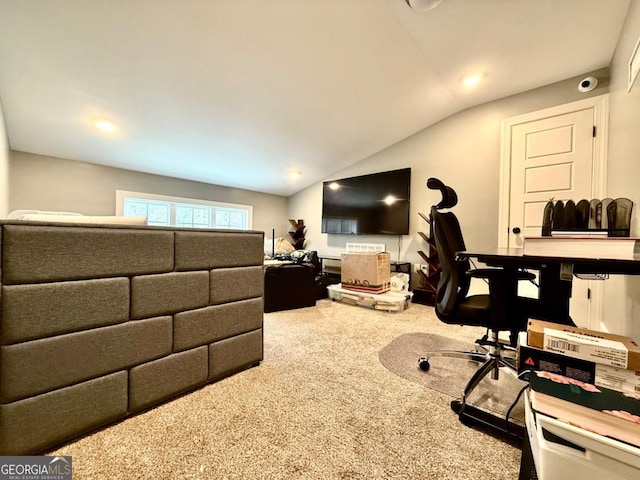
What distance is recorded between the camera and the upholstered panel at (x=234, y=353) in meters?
1.43

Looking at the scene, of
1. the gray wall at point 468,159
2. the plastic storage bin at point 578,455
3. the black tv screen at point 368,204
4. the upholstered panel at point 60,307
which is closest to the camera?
the plastic storage bin at point 578,455

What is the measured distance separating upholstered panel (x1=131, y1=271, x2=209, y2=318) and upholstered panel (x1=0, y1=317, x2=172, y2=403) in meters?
0.06

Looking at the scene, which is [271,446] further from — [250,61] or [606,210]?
[250,61]

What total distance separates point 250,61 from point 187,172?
2479 millimetres

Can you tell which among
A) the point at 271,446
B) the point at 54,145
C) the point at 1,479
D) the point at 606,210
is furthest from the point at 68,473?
the point at 54,145

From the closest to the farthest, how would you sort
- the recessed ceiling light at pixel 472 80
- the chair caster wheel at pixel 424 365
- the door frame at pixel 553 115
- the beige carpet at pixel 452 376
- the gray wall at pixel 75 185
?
1. the beige carpet at pixel 452 376
2. the chair caster wheel at pixel 424 365
3. the door frame at pixel 553 115
4. the recessed ceiling light at pixel 472 80
5. the gray wall at pixel 75 185

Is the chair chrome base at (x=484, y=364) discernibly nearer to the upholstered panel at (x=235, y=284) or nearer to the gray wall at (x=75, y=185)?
the upholstered panel at (x=235, y=284)

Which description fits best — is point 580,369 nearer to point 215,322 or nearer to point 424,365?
point 424,365

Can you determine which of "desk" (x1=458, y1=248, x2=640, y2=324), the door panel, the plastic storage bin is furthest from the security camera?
the plastic storage bin

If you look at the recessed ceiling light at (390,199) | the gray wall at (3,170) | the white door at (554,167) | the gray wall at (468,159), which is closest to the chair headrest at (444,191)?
the white door at (554,167)

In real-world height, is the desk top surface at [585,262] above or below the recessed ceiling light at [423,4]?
below

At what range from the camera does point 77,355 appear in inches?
39.0

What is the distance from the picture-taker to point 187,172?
160 inches

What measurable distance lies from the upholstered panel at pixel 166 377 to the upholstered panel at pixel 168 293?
0.81ft
